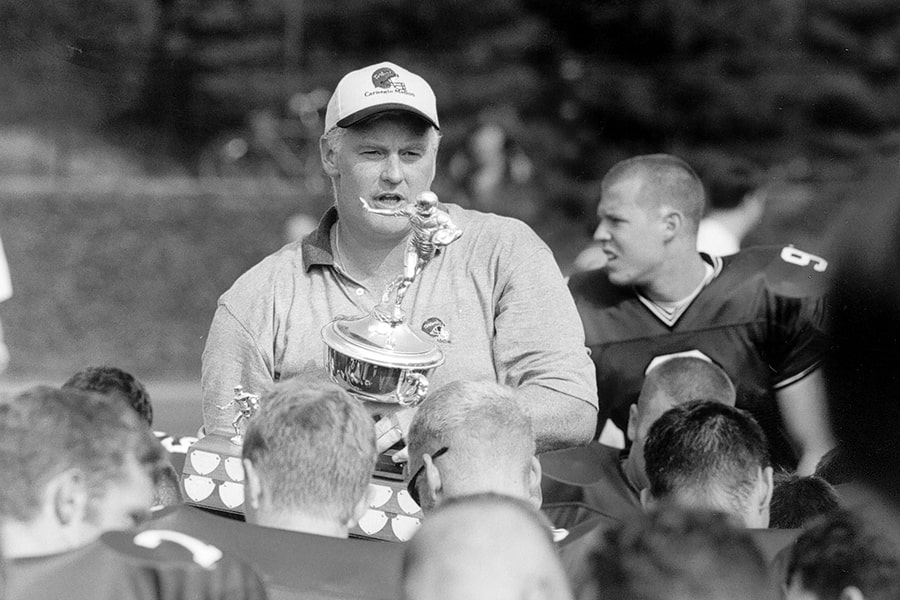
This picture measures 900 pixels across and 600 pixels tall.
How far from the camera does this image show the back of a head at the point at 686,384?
4305 mm

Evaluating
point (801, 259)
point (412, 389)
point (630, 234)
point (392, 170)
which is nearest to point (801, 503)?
point (412, 389)

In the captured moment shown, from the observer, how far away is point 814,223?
13.4 m

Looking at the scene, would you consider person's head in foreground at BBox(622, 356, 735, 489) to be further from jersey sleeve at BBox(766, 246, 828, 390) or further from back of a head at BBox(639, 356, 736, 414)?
jersey sleeve at BBox(766, 246, 828, 390)

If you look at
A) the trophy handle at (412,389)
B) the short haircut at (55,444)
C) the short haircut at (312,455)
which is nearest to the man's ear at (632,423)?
the trophy handle at (412,389)

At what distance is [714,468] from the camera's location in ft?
10.7

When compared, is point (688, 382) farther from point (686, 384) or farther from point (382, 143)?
point (382, 143)

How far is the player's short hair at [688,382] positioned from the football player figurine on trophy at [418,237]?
3.45 feet

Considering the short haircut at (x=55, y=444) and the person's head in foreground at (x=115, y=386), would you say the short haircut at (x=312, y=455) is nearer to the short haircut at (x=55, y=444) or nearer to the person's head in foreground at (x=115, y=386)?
the short haircut at (x=55, y=444)

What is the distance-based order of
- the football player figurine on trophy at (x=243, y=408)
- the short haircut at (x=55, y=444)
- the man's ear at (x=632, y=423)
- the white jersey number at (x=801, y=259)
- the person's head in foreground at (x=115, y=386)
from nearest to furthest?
the short haircut at (x=55, y=444) < the football player figurine on trophy at (x=243, y=408) < the person's head in foreground at (x=115, y=386) < the man's ear at (x=632, y=423) < the white jersey number at (x=801, y=259)

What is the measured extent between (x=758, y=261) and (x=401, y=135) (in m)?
1.92

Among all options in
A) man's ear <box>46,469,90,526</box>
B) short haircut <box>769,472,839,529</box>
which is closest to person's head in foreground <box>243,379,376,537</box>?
man's ear <box>46,469,90,526</box>

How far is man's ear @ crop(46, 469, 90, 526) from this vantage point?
2.55 metres

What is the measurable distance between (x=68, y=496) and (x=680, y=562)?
45.0 inches

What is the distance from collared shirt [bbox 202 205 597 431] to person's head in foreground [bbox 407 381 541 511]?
55cm
